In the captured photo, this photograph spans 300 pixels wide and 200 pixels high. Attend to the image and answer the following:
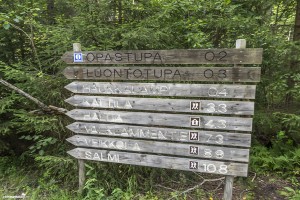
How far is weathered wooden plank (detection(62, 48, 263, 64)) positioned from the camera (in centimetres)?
294

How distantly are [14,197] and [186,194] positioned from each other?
9.87 feet

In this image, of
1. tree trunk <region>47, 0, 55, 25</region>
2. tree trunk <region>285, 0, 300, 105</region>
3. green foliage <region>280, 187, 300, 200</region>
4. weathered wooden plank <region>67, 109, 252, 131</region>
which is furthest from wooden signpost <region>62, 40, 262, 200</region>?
tree trunk <region>47, 0, 55, 25</region>

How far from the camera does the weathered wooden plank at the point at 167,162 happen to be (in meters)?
3.16

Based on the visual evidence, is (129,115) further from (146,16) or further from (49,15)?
(49,15)

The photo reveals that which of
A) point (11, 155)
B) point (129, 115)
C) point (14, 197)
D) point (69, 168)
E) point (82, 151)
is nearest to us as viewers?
point (129, 115)

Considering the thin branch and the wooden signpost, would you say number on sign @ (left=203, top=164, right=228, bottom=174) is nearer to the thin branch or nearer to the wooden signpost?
the wooden signpost

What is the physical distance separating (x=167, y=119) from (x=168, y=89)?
43 centimetres

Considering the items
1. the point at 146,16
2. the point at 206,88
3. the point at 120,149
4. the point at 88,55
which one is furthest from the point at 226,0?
the point at 120,149

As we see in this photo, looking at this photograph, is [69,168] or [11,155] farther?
[11,155]

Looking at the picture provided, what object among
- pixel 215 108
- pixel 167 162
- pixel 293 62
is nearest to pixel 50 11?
pixel 167 162

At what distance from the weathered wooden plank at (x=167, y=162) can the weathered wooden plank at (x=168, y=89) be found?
923 mm

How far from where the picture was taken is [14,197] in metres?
4.16

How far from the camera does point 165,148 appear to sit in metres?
3.41

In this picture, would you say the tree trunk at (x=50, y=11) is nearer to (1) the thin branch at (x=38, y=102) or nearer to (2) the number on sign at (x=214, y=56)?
(1) the thin branch at (x=38, y=102)
